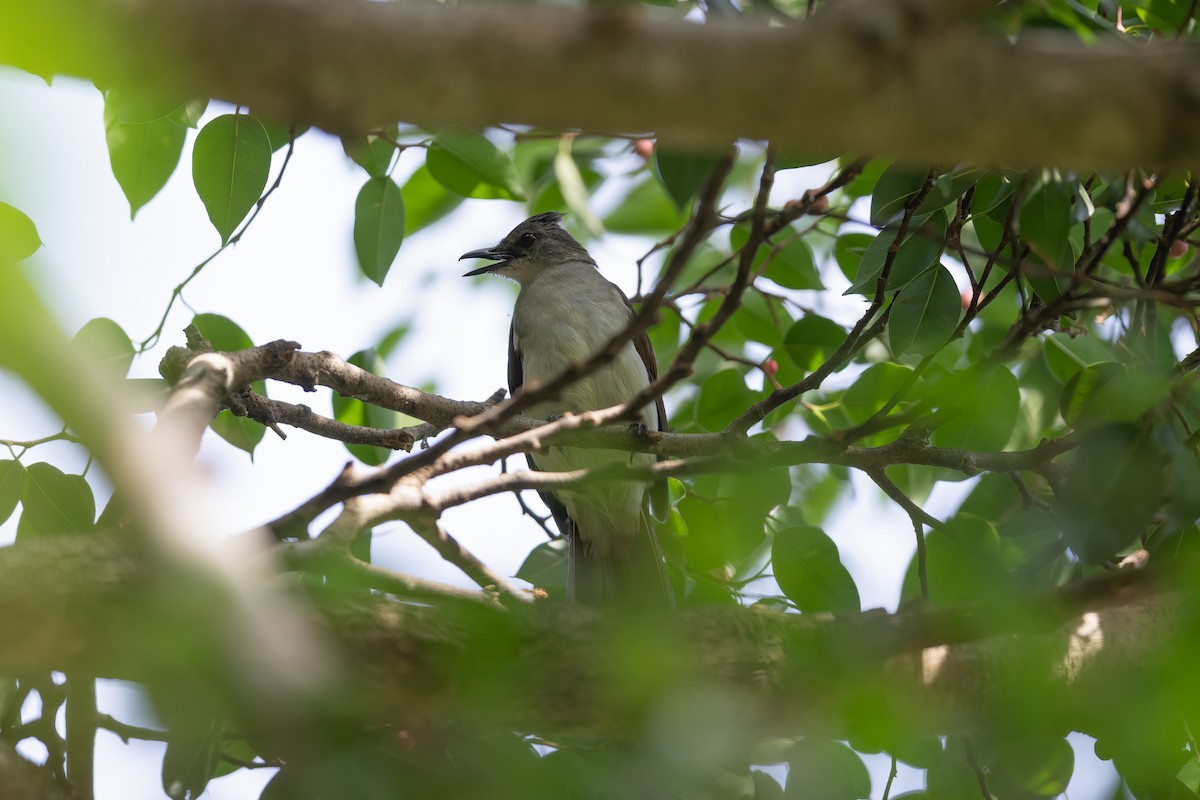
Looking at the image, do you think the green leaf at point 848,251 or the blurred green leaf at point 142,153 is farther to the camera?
the green leaf at point 848,251

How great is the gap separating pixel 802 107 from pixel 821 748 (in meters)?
1.30

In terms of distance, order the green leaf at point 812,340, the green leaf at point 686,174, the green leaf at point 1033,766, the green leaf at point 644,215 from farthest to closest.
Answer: the green leaf at point 644,215, the green leaf at point 812,340, the green leaf at point 686,174, the green leaf at point 1033,766

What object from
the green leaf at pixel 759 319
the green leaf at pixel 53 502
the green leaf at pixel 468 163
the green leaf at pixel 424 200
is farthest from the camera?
A: the green leaf at pixel 424 200

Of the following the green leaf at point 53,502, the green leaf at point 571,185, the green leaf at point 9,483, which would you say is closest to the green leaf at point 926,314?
the green leaf at point 571,185

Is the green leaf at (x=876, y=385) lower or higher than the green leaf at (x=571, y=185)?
lower

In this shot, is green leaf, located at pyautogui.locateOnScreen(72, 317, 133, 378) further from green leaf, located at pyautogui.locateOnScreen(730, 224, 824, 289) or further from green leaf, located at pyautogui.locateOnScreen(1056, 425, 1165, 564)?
green leaf, located at pyautogui.locateOnScreen(1056, 425, 1165, 564)

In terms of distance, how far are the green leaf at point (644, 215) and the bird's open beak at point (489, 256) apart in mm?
888

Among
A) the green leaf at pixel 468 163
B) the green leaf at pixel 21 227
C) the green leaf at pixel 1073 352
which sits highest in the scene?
the green leaf at pixel 468 163

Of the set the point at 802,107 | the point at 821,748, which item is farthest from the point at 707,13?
the point at 821,748

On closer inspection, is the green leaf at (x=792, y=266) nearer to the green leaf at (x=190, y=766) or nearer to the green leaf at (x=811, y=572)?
the green leaf at (x=811, y=572)

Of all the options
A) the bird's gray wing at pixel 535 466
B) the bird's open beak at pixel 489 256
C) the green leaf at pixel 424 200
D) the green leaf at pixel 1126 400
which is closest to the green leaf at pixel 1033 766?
the green leaf at pixel 1126 400

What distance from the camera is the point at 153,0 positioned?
41.0 inches

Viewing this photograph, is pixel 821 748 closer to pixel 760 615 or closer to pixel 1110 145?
pixel 760 615

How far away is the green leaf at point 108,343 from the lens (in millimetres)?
3092
